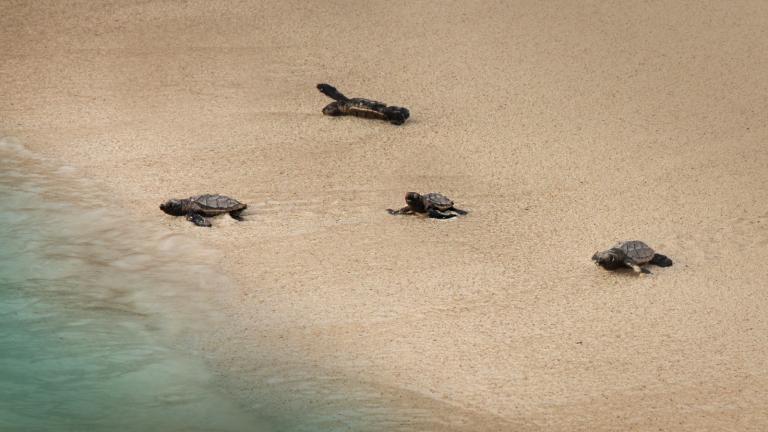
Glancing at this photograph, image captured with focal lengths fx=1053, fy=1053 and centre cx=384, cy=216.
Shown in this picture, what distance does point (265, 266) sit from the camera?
6.64 metres

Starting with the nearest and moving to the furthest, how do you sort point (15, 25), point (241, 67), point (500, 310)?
point (500, 310) < point (241, 67) < point (15, 25)

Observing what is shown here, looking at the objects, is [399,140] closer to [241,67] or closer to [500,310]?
[241,67]

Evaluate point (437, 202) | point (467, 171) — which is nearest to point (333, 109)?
point (467, 171)

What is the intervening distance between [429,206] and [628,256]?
4.93 feet

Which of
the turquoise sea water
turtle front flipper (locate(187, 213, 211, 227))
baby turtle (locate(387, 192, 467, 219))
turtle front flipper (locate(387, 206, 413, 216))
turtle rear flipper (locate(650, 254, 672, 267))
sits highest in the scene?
baby turtle (locate(387, 192, 467, 219))

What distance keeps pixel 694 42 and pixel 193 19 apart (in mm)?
5059

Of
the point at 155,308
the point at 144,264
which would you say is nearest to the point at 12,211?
the point at 144,264

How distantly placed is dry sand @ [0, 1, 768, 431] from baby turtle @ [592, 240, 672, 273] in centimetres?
7

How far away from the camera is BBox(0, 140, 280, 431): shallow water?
17.4ft

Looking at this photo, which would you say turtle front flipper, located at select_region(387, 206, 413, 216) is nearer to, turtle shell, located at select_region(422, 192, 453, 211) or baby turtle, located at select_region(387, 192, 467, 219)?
baby turtle, located at select_region(387, 192, 467, 219)

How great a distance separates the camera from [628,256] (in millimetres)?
6387

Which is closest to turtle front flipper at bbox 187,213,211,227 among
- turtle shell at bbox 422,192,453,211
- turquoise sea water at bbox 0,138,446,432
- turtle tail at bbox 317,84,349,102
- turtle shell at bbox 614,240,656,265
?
turquoise sea water at bbox 0,138,446,432

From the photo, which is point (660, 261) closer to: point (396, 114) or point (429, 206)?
point (429, 206)

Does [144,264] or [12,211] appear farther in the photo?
[12,211]
